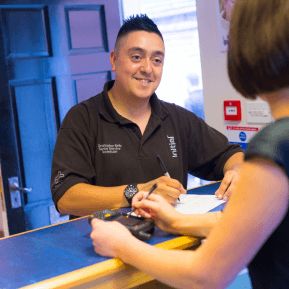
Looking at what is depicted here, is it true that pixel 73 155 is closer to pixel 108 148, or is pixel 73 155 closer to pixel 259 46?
pixel 108 148

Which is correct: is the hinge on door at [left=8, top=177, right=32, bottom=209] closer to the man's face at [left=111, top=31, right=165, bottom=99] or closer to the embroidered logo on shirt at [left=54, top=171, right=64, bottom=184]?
the embroidered logo on shirt at [left=54, top=171, right=64, bottom=184]

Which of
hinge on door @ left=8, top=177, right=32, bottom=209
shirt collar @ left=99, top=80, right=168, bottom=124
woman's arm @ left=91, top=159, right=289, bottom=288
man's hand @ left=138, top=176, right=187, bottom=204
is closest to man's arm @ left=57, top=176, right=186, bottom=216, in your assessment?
man's hand @ left=138, top=176, right=187, bottom=204

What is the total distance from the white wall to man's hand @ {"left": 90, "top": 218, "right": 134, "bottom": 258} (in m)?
1.69

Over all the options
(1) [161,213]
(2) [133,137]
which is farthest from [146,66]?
(1) [161,213]

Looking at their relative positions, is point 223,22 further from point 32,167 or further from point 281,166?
point 281,166

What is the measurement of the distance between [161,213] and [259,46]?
2.07ft

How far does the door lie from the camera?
2479 mm

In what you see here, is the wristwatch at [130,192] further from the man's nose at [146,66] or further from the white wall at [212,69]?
the white wall at [212,69]

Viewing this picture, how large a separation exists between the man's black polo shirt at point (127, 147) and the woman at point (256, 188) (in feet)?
3.24

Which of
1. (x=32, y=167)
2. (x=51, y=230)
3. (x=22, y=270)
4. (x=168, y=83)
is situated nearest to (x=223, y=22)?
(x=168, y=83)

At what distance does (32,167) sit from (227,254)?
215cm

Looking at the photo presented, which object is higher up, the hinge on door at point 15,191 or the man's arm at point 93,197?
the man's arm at point 93,197

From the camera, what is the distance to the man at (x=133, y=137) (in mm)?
1750

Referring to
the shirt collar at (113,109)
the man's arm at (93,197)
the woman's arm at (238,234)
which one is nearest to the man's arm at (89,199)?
the man's arm at (93,197)
